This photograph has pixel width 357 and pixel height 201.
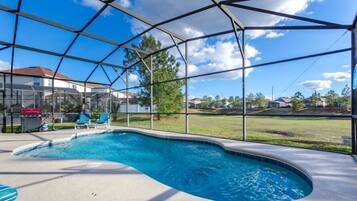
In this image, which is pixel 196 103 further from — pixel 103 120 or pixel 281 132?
pixel 103 120

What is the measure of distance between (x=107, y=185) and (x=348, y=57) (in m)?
5.16

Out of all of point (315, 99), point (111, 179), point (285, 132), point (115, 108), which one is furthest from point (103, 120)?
point (315, 99)

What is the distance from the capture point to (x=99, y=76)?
11.6 meters

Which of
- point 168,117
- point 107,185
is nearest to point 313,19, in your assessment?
point 107,185

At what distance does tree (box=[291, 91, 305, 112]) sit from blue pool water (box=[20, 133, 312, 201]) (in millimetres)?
7018

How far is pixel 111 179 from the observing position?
3207 millimetres

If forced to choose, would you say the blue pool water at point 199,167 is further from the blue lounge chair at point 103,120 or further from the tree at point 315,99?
the tree at point 315,99

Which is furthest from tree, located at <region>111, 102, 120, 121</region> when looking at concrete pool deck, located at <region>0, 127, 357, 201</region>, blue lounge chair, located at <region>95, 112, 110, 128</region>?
concrete pool deck, located at <region>0, 127, 357, 201</region>

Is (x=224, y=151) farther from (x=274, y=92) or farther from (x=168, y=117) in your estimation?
(x=168, y=117)

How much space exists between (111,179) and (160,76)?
11.6 meters

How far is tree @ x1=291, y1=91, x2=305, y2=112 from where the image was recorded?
449 inches

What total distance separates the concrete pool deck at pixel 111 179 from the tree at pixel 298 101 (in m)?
7.27

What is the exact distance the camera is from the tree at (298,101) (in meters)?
11.4

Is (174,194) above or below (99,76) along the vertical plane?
below
